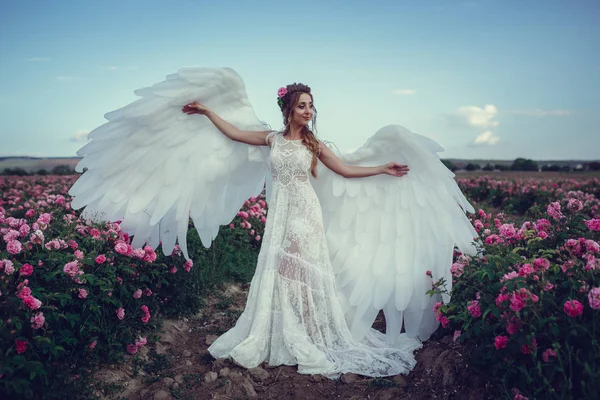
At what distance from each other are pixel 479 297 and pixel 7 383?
332cm

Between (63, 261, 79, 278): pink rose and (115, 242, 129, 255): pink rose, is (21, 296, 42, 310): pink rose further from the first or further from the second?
(115, 242, 129, 255): pink rose

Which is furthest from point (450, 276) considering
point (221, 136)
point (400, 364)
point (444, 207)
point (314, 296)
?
point (221, 136)

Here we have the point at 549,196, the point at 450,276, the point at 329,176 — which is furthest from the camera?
the point at 549,196

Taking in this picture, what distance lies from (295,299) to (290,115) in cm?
173

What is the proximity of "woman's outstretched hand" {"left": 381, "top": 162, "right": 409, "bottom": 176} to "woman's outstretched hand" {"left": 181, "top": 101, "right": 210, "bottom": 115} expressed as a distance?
1.84 m

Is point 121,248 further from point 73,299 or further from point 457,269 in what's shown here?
point 457,269

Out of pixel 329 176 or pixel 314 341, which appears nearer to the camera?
pixel 314 341

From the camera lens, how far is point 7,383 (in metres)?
3.06

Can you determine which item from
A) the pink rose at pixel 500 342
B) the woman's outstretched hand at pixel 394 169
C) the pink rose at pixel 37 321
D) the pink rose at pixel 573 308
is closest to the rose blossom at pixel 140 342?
the pink rose at pixel 37 321

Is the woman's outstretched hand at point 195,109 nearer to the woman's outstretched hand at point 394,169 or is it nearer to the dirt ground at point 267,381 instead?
the woman's outstretched hand at point 394,169

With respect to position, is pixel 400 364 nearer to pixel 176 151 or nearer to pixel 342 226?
pixel 342 226

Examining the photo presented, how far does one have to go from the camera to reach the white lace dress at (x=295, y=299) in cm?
443

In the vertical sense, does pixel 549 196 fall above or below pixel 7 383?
above

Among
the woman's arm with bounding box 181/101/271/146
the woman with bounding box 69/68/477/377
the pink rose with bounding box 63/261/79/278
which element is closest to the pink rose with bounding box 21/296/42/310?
the pink rose with bounding box 63/261/79/278
